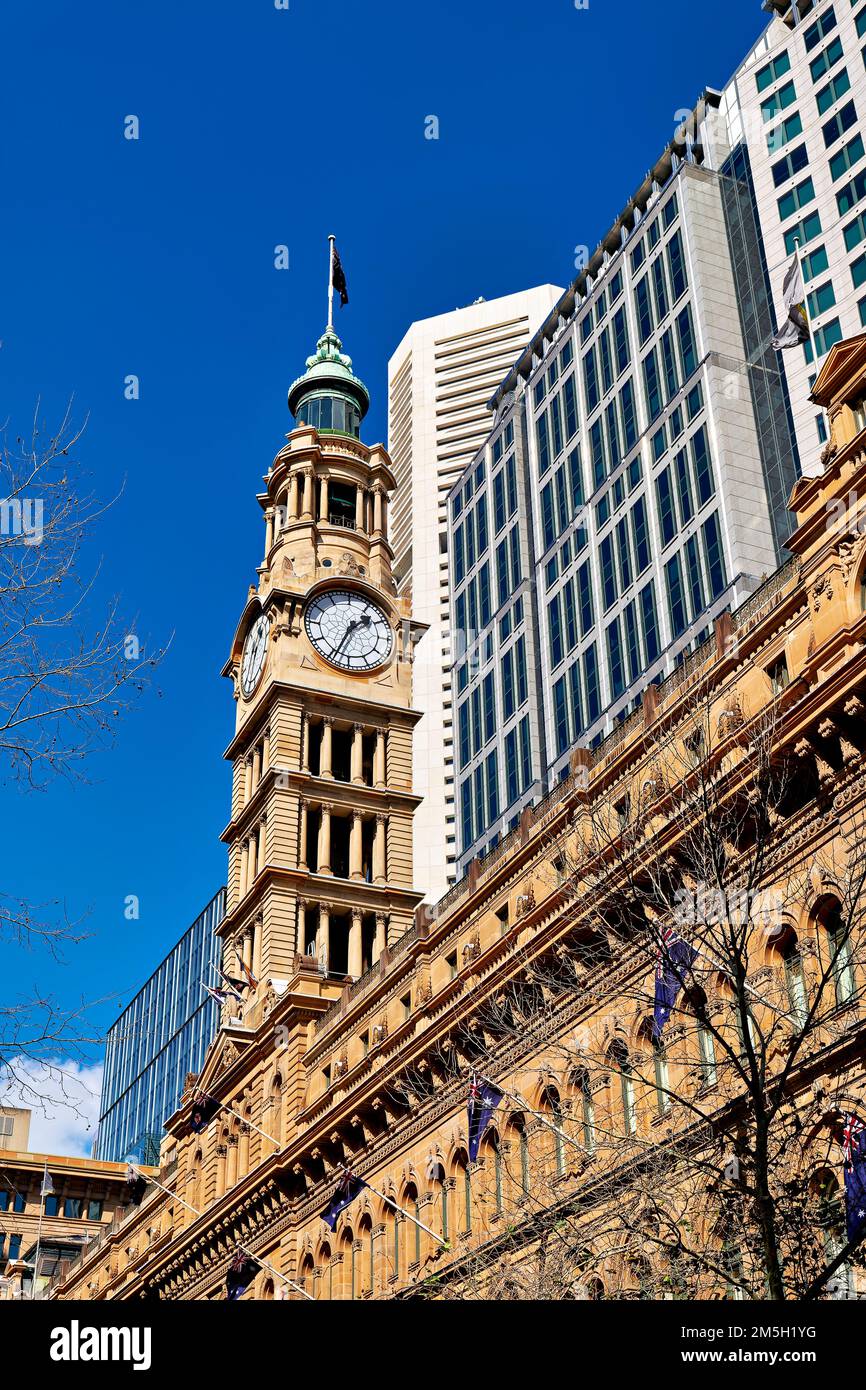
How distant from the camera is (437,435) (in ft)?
617

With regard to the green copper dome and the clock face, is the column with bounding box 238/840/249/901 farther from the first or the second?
the green copper dome

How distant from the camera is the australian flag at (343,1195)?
44.6m

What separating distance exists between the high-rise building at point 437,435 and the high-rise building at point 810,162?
73.7 m

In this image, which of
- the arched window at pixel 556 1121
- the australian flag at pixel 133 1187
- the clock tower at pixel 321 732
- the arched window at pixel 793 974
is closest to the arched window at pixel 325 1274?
the clock tower at pixel 321 732

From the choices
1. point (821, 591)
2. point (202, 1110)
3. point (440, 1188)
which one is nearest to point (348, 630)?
point (202, 1110)

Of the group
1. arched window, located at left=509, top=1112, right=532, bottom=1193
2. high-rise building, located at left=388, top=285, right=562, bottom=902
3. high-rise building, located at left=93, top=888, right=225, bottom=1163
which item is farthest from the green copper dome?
high-rise building, located at left=388, top=285, right=562, bottom=902

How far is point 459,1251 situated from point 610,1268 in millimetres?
9555

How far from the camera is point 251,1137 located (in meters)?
59.0

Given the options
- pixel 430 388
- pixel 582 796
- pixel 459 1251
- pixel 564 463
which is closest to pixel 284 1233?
pixel 459 1251

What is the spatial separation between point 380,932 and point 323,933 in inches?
111

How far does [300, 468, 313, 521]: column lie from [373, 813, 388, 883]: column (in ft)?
50.9

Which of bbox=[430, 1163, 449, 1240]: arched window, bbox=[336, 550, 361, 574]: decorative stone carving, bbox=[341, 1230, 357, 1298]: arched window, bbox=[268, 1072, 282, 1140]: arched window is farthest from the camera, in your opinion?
bbox=[336, 550, 361, 574]: decorative stone carving

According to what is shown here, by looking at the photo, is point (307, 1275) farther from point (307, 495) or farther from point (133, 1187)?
point (307, 495)

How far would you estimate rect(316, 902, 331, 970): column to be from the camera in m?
64.9
